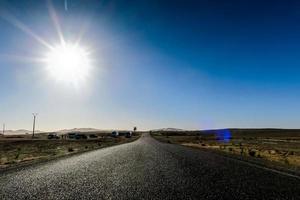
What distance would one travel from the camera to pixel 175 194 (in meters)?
6.79

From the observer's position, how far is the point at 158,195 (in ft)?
22.0

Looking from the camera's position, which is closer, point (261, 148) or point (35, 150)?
point (35, 150)

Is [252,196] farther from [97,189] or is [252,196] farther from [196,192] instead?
[97,189]

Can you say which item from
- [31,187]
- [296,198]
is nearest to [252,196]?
[296,198]

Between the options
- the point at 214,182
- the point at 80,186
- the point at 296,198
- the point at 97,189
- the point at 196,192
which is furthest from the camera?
the point at 214,182

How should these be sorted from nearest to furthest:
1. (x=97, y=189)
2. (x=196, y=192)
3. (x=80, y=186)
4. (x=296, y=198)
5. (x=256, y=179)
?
(x=296, y=198) → (x=196, y=192) → (x=97, y=189) → (x=80, y=186) → (x=256, y=179)

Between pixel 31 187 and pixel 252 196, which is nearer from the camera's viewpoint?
pixel 252 196

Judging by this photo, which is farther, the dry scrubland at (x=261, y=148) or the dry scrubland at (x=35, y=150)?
the dry scrubland at (x=35, y=150)

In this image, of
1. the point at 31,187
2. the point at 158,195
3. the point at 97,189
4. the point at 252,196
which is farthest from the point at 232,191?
the point at 31,187

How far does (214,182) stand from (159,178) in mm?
2067

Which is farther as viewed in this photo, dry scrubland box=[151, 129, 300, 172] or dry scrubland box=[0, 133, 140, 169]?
dry scrubland box=[0, 133, 140, 169]

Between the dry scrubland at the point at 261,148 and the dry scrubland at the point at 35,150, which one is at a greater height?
the dry scrubland at the point at 35,150

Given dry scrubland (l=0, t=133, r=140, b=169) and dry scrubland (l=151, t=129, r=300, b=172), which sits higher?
dry scrubland (l=0, t=133, r=140, b=169)

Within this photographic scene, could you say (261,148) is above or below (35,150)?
below
